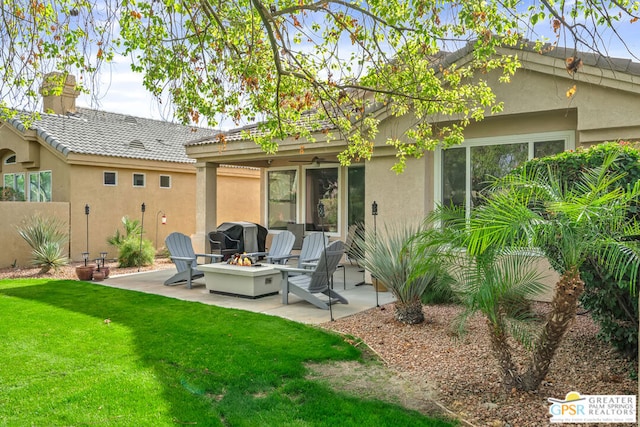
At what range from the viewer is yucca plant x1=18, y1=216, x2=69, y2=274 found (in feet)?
40.1

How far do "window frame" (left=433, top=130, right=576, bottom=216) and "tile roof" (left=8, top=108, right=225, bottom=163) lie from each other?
7.50m

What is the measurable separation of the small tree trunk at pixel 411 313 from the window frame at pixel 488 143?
2.05 m

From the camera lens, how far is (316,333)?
642 cm

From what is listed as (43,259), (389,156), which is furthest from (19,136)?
(389,156)

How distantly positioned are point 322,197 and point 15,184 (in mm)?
11748

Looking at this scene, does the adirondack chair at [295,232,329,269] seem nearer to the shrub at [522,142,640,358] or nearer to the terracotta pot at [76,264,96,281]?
the terracotta pot at [76,264,96,281]

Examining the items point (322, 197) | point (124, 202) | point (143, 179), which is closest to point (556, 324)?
point (322, 197)

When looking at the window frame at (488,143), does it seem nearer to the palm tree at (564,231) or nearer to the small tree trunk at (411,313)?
the small tree trunk at (411,313)

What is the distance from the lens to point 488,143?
29.0 feet

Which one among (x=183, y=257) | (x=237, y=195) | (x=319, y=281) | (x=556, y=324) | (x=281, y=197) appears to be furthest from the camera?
(x=237, y=195)

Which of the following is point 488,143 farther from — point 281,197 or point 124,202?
point 124,202

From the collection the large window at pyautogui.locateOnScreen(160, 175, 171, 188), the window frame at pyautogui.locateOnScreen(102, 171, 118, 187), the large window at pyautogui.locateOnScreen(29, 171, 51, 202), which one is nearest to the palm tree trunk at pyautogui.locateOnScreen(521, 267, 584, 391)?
the window frame at pyautogui.locateOnScreen(102, 171, 118, 187)

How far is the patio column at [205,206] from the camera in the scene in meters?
13.4

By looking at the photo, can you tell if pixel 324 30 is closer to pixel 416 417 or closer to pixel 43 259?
pixel 416 417
